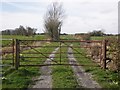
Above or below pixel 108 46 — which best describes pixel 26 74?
below

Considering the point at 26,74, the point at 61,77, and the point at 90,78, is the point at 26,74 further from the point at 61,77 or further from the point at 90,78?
the point at 90,78

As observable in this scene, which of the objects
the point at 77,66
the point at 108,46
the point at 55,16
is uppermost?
the point at 55,16

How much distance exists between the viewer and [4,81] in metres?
10.7

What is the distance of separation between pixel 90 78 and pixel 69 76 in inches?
35.8

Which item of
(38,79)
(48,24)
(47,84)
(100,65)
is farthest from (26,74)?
(48,24)

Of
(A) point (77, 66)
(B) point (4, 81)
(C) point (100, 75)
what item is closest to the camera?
(B) point (4, 81)

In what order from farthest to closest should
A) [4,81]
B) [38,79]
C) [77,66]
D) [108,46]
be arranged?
[77,66]
[108,46]
[38,79]
[4,81]

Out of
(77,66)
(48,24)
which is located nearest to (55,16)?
(48,24)

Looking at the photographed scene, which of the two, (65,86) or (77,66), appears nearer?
(65,86)

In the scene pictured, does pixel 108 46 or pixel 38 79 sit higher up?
pixel 108 46

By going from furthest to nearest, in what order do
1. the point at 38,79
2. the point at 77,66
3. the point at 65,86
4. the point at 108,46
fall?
the point at 77,66, the point at 108,46, the point at 38,79, the point at 65,86

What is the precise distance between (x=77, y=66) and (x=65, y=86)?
6486 millimetres

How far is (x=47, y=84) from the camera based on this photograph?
10.4 meters

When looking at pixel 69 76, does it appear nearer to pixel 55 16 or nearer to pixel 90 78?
pixel 90 78
